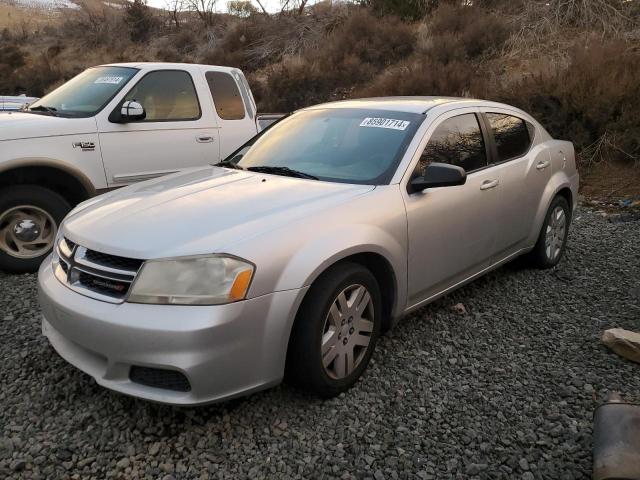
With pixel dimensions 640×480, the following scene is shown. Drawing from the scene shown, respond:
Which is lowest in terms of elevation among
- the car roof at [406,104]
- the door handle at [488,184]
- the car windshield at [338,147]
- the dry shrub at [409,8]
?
the door handle at [488,184]

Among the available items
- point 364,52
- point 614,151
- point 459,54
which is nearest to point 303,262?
point 614,151

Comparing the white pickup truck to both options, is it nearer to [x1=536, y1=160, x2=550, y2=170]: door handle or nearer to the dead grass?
[x1=536, y1=160, x2=550, y2=170]: door handle

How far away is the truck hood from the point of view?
4.81 metres

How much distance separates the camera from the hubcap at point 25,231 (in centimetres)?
491

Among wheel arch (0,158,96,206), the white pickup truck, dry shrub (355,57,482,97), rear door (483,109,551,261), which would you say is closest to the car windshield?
rear door (483,109,551,261)

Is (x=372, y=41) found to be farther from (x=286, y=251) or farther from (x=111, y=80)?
(x=286, y=251)

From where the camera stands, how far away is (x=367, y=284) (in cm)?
314

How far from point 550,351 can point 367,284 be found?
4.79 ft

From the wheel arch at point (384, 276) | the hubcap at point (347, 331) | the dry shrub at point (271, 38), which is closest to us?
the hubcap at point (347, 331)

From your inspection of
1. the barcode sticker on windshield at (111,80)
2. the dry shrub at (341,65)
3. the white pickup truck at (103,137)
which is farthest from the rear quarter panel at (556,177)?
the dry shrub at (341,65)

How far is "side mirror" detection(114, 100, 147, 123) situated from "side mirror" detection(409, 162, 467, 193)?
3.02 meters

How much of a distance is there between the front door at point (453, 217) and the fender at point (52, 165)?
3.18 metres

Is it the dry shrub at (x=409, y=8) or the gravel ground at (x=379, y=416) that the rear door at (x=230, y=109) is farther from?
the dry shrub at (x=409, y=8)

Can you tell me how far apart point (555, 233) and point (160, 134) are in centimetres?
390
